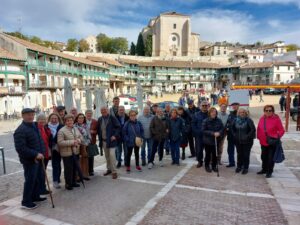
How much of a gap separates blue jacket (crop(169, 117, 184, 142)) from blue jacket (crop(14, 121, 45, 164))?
3707 millimetres

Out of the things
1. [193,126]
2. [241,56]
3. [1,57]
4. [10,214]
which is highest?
[241,56]

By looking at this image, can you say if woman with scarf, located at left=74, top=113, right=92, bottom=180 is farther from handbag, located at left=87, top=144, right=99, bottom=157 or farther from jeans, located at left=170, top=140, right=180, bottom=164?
jeans, located at left=170, top=140, right=180, bottom=164

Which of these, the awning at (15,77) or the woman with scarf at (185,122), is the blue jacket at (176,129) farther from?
the awning at (15,77)

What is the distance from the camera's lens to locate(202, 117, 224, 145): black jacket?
6.37 meters

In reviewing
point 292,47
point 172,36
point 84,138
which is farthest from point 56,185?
point 292,47

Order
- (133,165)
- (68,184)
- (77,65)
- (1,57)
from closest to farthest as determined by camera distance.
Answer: (68,184) → (133,165) → (1,57) → (77,65)

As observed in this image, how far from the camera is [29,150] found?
14.4 feet

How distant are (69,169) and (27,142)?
1.27m

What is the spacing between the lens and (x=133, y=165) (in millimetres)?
7383

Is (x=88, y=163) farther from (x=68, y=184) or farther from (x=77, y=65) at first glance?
(x=77, y=65)

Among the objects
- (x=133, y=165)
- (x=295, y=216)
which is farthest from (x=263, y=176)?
(x=133, y=165)

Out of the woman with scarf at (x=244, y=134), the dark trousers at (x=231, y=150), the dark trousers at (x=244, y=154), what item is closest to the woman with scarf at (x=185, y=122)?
the dark trousers at (x=231, y=150)

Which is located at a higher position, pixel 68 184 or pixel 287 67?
pixel 287 67

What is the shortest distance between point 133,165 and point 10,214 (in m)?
3.61
